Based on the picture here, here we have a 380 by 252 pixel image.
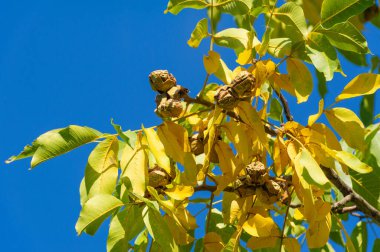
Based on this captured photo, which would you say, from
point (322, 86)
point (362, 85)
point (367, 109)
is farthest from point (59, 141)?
point (367, 109)

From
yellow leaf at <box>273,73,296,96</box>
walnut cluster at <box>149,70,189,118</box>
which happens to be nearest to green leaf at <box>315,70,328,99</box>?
yellow leaf at <box>273,73,296,96</box>

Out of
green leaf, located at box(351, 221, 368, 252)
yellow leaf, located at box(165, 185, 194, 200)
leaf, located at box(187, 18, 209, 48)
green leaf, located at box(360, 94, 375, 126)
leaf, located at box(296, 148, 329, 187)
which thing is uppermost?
leaf, located at box(187, 18, 209, 48)

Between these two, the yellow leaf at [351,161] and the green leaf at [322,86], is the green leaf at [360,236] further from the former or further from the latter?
the yellow leaf at [351,161]

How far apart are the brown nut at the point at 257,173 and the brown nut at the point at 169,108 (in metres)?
0.25

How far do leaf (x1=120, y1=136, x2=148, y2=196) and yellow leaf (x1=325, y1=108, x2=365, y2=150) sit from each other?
0.54 metres

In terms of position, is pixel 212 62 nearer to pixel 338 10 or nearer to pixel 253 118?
pixel 253 118

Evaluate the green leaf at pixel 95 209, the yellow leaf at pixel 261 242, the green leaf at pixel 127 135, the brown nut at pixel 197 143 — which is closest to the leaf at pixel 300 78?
the brown nut at pixel 197 143

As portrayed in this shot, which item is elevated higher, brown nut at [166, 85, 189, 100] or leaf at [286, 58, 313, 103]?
brown nut at [166, 85, 189, 100]

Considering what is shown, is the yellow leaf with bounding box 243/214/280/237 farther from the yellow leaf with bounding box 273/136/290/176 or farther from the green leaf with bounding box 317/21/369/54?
the green leaf with bounding box 317/21/369/54

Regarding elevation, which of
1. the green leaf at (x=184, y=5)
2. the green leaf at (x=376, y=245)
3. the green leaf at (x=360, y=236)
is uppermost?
the green leaf at (x=184, y=5)

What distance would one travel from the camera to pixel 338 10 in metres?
1.89

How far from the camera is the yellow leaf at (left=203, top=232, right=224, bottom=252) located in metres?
1.82

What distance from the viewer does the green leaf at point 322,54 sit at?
1.87 m

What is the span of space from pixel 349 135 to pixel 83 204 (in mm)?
749
